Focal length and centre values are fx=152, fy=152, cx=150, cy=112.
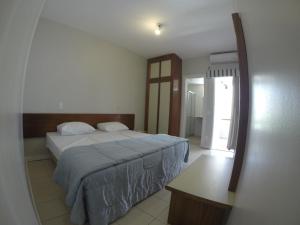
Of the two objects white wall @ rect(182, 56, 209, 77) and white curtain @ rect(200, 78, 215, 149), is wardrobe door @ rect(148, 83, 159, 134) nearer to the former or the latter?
white wall @ rect(182, 56, 209, 77)

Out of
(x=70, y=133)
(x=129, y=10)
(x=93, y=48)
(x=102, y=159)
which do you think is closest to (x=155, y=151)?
(x=102, y=159)

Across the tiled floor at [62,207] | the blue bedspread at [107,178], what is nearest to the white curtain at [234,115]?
the blue bedspread at [107,178]

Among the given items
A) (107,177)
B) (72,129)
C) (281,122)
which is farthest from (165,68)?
(281,122)

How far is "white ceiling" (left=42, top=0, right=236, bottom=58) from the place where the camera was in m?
2.18

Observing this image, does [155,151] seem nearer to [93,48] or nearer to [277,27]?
[277,27]

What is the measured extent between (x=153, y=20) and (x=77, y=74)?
1.79 metres

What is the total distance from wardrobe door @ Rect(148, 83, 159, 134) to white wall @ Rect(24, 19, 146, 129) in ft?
1.67

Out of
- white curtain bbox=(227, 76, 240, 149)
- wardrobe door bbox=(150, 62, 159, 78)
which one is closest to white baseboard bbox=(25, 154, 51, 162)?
wardrobe door bbox=(150, 62, 159, 78)

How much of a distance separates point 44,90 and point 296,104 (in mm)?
3248

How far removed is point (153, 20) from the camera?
2.57 metres

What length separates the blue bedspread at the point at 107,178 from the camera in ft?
4.05

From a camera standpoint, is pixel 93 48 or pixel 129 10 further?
pixel 93 48

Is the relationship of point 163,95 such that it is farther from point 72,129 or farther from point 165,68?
point 72,129

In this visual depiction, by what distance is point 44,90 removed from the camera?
270 cm
